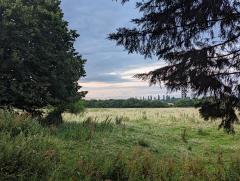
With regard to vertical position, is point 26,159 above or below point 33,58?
below

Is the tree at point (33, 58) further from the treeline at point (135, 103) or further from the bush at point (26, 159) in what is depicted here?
the treeline at point (135, 103)

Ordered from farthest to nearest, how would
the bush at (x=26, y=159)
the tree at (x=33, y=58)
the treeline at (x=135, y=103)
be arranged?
1. the treeline at (x=135, y=103)
2. the tree at (x=33, y=58)
3. the bush at (x=26, y=159)

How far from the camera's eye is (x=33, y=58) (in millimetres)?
22062

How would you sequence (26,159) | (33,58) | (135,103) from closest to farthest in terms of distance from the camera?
(26,159)
(33,58)
(135,103)

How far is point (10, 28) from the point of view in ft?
71.7

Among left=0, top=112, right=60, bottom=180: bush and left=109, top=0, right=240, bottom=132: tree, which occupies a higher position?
left=109, top=0, right=240, bottom=132: tree

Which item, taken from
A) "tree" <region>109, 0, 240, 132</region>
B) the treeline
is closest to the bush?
"tree" <region>109, 0, 240, 132</region>

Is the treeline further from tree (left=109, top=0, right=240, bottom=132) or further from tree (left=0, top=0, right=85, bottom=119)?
tree (left=109, top=0, right=240, bottom=132)

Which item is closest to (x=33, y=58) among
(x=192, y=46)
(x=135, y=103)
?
(x=192, y=46)

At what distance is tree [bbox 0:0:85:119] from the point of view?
70.9ft

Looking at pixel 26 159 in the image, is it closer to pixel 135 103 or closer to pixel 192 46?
pixel 192 46

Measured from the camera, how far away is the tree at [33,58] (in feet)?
70.9

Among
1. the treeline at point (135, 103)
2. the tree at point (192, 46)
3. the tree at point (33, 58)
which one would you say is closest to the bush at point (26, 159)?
the tree at point (192, 46)

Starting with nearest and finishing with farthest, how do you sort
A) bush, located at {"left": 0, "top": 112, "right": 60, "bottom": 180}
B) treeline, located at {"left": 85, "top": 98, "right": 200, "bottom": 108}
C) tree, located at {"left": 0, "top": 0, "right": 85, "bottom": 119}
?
bush, located at {"left": 0, "top": 112, "right": 60, "bottom": 180} < tree, located at {"left": 0, "top": 0, "right": 85, "bottom": 119} < treeline, located at {"left": 85, "top": 98, "right": 200, "bottom": 108}
